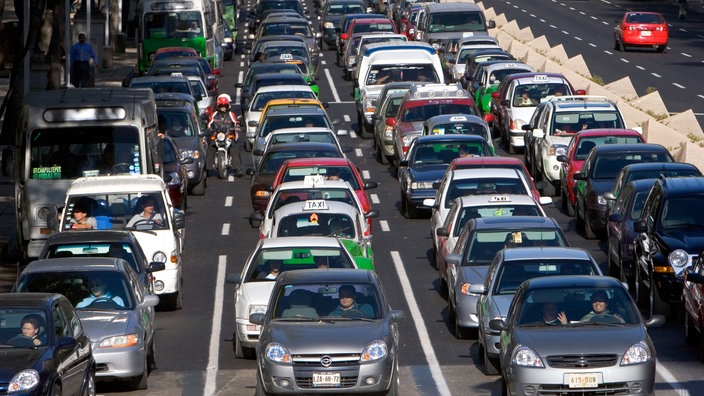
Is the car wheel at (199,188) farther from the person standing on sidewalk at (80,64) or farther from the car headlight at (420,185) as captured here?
the person standing on sidewalk at (80,64)

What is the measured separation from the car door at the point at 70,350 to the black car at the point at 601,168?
1363cm

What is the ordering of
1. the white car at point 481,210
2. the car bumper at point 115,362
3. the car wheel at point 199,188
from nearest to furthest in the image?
the car bumper at point 115,362 → the white car at point 481,210 → the car wheel at point 199,188

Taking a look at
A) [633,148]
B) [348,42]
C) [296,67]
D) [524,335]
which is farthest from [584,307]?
[348,42]

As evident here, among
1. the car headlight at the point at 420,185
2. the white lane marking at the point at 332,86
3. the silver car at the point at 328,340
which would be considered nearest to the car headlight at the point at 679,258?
the silver car at the point at 328,340

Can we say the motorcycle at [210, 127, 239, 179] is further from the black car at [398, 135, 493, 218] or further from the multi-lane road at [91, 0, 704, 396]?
the black car at [398, 135, 493, 218]

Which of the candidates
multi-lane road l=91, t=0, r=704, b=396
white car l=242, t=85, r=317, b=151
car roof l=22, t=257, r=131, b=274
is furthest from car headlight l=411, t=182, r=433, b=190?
car roof l=22, t=257, r=131, b=274

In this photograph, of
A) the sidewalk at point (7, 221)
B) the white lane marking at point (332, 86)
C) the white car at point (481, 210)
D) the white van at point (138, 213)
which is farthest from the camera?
the white lane marking at point (332, 86)

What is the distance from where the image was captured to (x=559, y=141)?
113 feet

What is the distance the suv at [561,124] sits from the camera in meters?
34.3

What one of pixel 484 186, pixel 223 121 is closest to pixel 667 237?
pixel 484 186

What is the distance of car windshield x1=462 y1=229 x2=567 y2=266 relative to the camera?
2286cm

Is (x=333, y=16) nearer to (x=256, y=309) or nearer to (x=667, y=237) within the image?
(x=667, y=237)

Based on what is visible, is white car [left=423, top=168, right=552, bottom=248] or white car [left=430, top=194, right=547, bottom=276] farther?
white car [left=423, top=168, right=552, bottom=248]

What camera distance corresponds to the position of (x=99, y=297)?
19750 mm
